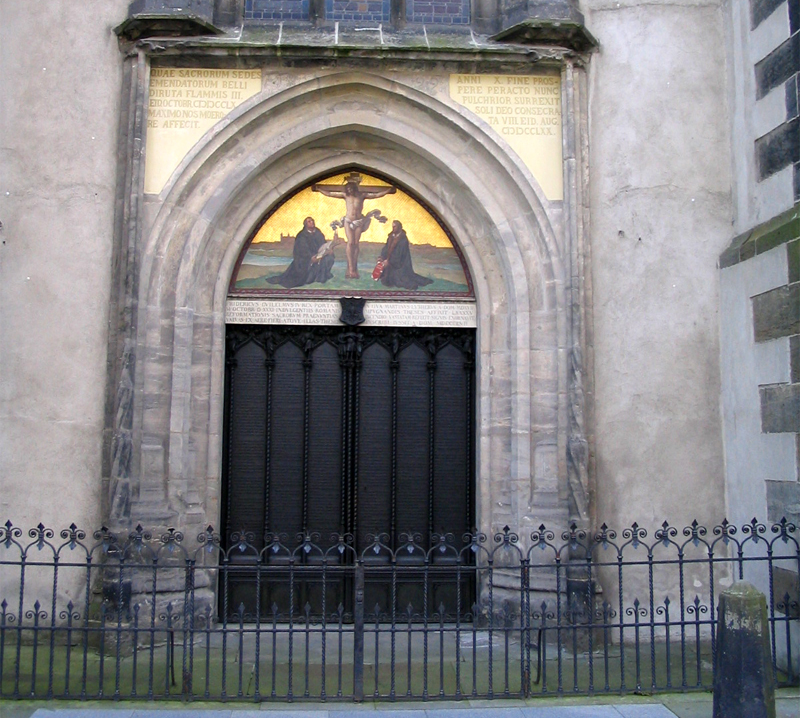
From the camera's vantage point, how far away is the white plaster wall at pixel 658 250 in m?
7.43

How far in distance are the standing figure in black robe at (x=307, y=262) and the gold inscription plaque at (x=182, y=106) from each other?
1351 mm

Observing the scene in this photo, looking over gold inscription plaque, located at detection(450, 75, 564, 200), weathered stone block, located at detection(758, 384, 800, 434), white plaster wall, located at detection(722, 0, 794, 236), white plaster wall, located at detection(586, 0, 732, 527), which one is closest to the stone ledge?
white plaster wall, located at detection(586, 0, 732, 527)

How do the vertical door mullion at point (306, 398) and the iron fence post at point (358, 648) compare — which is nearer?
the iron fence post at point (358, 648)

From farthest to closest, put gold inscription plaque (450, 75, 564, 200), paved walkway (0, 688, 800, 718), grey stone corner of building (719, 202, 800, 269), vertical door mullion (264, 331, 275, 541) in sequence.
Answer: vertical door mullion (264, 331, 275, 541), gold inscription plaque (450, 75, 564, 200), grey stone corner of building (719, 202, 800, 269), paved walkway (0, 688, 800, 718)

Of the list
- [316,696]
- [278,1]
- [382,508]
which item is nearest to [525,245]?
[382,508]

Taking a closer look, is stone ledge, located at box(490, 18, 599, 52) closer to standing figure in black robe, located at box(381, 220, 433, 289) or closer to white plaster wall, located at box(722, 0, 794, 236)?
white plaster wall, located at box(722, 0, 794, 236)

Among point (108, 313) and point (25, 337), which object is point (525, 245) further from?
point (25, 337)

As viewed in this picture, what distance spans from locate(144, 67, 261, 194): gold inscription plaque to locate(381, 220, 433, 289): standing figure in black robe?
1.91m

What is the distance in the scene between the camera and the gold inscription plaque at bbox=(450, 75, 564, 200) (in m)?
7.71

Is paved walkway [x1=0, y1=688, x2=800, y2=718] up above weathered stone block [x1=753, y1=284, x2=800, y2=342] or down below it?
below

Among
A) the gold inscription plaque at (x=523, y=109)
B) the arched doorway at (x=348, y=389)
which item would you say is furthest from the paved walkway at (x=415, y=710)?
the gold inscription plaque at (x=523, y=109)

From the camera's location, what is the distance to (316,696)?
222 inches

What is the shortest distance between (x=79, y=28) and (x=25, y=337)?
9.43 ft

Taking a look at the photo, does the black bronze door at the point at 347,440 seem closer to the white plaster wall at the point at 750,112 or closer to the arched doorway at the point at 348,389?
the arched doorway at the point at 348,389
